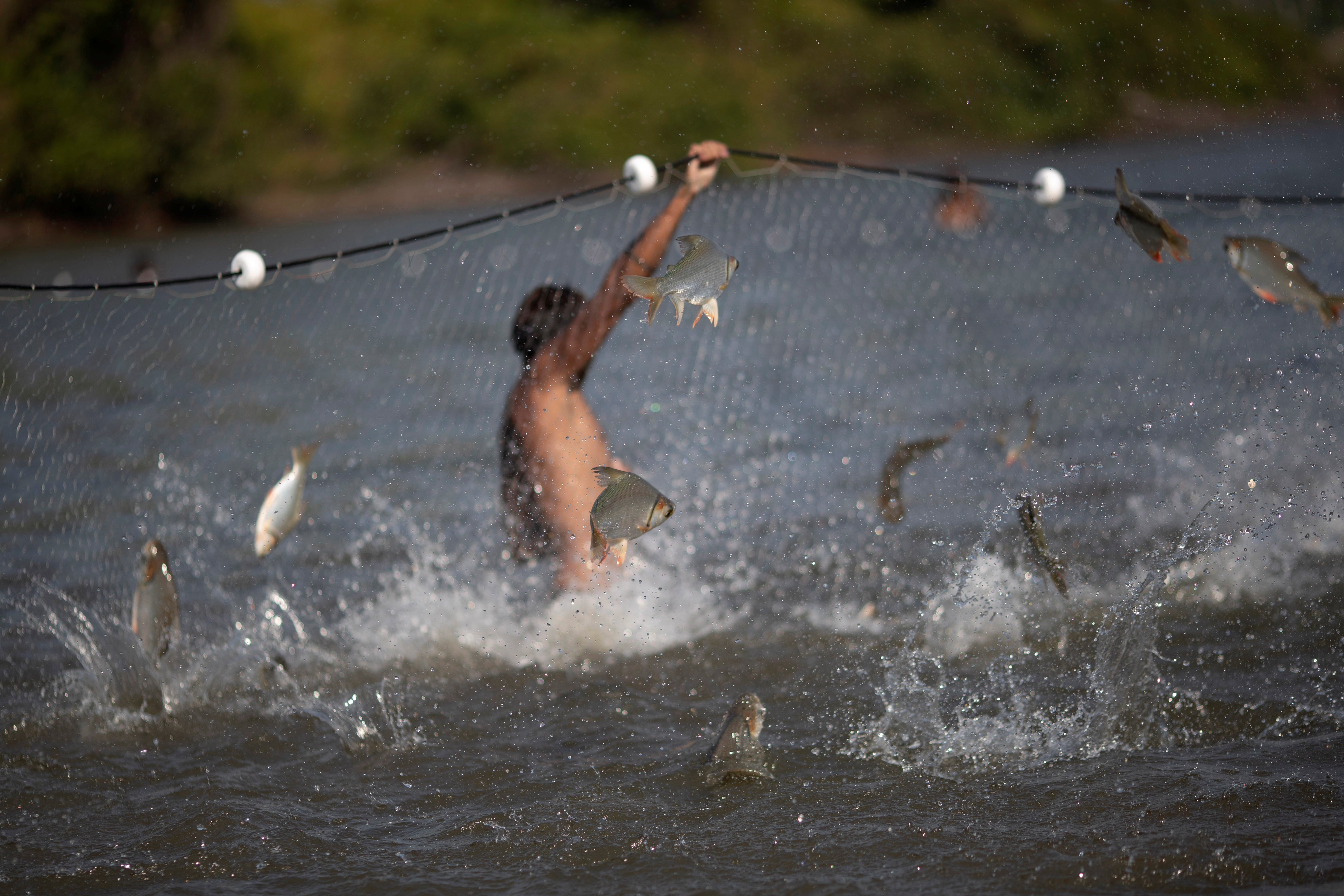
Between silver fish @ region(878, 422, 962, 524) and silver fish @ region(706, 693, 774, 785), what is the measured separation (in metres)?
1.55

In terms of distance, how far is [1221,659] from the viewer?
3998 millimetres

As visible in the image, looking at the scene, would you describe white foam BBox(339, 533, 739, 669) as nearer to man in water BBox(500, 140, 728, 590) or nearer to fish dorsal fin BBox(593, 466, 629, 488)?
man in water BBox(500, 140, 728, 590)

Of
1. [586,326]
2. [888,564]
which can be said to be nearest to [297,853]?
[586,326]

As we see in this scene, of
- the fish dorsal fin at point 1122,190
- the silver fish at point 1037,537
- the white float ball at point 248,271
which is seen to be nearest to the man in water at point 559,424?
the white float ball at point 248,271

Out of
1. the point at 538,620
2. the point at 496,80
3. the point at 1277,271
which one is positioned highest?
the point at 496,80

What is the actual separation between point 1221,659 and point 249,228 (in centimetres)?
2393

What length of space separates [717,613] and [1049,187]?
84.0 inches

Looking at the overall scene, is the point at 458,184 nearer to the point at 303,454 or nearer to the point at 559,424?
the point at 559,424

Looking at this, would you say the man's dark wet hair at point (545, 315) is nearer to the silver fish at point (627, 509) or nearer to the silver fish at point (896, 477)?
the silver fish at point (896, 477)

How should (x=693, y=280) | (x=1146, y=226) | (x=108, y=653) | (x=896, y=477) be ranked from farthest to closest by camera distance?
(x=896, y=477)
(x=108, y=653)
(x=1146, y=226)
(x=693, y=280)

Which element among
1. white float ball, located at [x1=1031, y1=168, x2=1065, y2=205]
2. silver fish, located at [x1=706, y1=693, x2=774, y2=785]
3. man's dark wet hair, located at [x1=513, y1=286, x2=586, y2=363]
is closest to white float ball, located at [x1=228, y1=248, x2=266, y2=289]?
man's dark wet hair, located at [x1=513, y1=286, x2=586, y2=363]

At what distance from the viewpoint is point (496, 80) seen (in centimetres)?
3194

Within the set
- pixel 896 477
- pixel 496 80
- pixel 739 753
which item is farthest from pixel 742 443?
pixel 496 80

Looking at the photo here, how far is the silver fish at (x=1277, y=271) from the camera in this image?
3.26m
